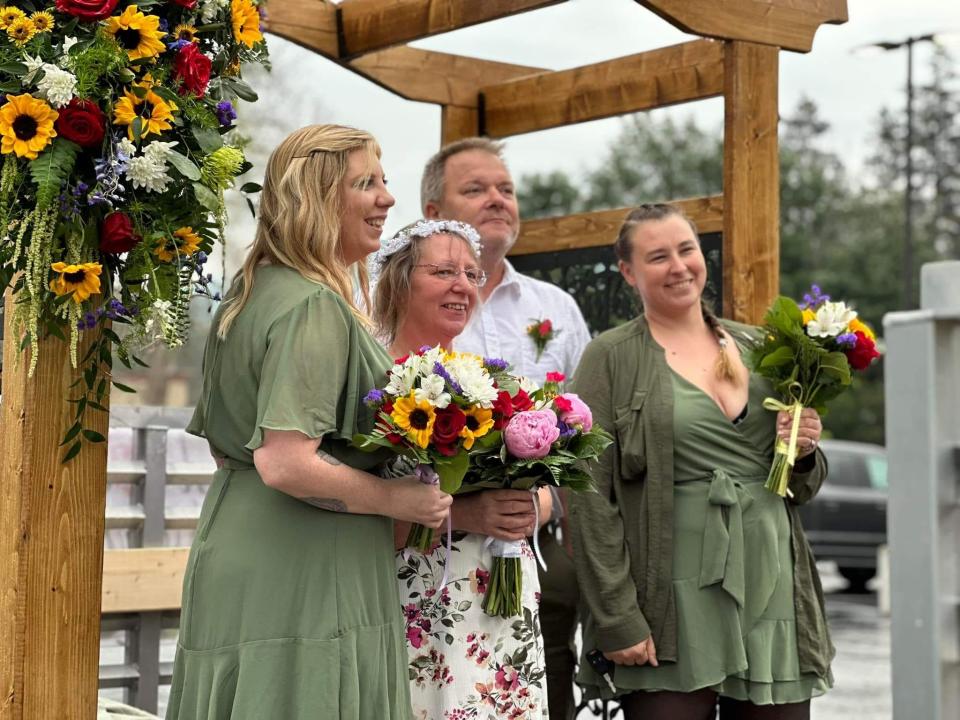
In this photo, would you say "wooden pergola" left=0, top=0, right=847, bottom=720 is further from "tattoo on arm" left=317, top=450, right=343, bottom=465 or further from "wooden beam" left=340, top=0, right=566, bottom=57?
"tattoo on arm" left=317, top=450, right=343, bottom=465

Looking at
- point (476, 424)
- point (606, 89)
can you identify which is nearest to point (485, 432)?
point (476, 424)

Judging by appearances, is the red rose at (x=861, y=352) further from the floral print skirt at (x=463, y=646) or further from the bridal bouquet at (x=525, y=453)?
the floral print skirt at (x=463, y=646)

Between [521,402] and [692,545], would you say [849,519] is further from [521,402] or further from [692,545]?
[521,402]

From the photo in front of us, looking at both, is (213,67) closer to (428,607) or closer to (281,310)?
(281,310)

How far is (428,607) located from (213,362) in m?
0.84

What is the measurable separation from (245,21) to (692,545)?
1.91 m

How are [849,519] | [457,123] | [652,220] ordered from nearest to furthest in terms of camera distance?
[652,220], [457,123], [849,519]

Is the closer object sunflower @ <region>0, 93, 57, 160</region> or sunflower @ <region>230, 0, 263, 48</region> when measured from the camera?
sunflower @ <region>0, 93, 57, 160</region>

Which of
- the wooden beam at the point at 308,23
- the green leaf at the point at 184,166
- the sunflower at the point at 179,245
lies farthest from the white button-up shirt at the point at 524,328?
the green leaf at the point at 184,166

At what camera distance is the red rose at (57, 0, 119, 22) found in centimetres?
283

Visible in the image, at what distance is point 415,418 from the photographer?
284cm

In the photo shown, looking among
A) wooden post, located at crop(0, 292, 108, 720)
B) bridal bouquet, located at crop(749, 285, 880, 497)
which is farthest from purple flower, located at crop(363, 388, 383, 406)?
bridal bouquet, located at crop(749, 285, 880, 497)

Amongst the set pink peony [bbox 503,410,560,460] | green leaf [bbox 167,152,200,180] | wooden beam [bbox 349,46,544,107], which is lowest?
pink peony [bbox 503,410,560,460]

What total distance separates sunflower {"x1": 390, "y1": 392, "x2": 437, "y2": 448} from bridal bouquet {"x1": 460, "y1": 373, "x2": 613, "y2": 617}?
0.90ft
